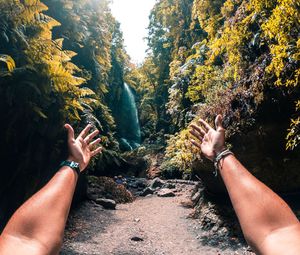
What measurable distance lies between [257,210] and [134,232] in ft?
23.8

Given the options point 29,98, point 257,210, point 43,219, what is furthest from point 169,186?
point 43,219

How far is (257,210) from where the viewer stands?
1.33 m

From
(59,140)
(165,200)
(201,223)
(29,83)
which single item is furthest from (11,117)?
(165,200)

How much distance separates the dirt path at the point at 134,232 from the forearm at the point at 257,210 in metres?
5.25

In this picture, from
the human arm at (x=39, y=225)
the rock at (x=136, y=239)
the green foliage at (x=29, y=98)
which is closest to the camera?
the human arm at (x=39, y=225)

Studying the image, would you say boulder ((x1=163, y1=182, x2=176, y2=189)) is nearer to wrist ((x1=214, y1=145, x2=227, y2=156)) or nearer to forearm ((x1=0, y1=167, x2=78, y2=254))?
wrist ((x1=214, y1=145, x2=227, y2=156))

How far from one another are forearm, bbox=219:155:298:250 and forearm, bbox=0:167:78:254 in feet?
2.69

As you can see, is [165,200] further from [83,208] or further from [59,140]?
[59,140]

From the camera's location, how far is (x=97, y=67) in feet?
48.5

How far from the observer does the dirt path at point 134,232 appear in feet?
21.6

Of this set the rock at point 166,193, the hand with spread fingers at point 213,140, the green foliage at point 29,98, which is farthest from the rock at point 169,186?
the hand with spread fingers at point 213,140

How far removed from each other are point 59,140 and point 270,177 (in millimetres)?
5269

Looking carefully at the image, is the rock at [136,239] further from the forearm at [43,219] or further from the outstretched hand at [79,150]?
the forearm at [43,219]

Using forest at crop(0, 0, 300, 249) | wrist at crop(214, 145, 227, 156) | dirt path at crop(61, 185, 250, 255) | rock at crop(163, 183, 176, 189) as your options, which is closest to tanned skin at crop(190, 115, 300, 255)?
wrist at crop(214, 145, 227, 156)
